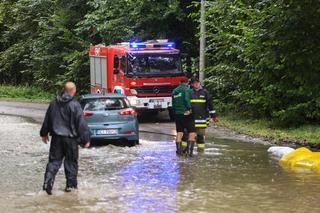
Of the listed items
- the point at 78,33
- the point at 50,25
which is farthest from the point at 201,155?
the point at 50,25

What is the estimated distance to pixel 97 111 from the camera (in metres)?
17.2

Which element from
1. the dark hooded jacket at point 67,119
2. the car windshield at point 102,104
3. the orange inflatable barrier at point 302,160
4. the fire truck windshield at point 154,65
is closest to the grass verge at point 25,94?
the fire truck windshield at point 154,65

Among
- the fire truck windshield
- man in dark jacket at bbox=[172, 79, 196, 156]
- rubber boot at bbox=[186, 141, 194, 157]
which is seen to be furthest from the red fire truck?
rubber boot at bbox=[186, 141, 194, 157]

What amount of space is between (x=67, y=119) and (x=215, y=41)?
16.9 metres

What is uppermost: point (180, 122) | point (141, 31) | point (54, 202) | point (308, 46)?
point (141, 31)

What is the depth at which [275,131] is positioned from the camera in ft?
65.8

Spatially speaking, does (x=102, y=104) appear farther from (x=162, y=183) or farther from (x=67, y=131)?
(x=67, y=131)

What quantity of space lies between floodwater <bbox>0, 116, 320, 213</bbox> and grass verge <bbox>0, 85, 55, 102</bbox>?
28826 mm

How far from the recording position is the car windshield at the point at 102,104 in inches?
682

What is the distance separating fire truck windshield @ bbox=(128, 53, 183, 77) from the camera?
24328 millimetres

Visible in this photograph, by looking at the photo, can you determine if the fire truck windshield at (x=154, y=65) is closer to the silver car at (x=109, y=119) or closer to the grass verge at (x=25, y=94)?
the silver car at (x=109, y=119)

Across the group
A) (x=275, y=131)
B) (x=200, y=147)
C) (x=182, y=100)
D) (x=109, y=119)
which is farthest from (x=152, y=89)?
(x=182, y=100)

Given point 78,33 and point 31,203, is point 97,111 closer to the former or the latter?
point 31,203

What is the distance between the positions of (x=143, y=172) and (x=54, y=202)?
10.4 ft
